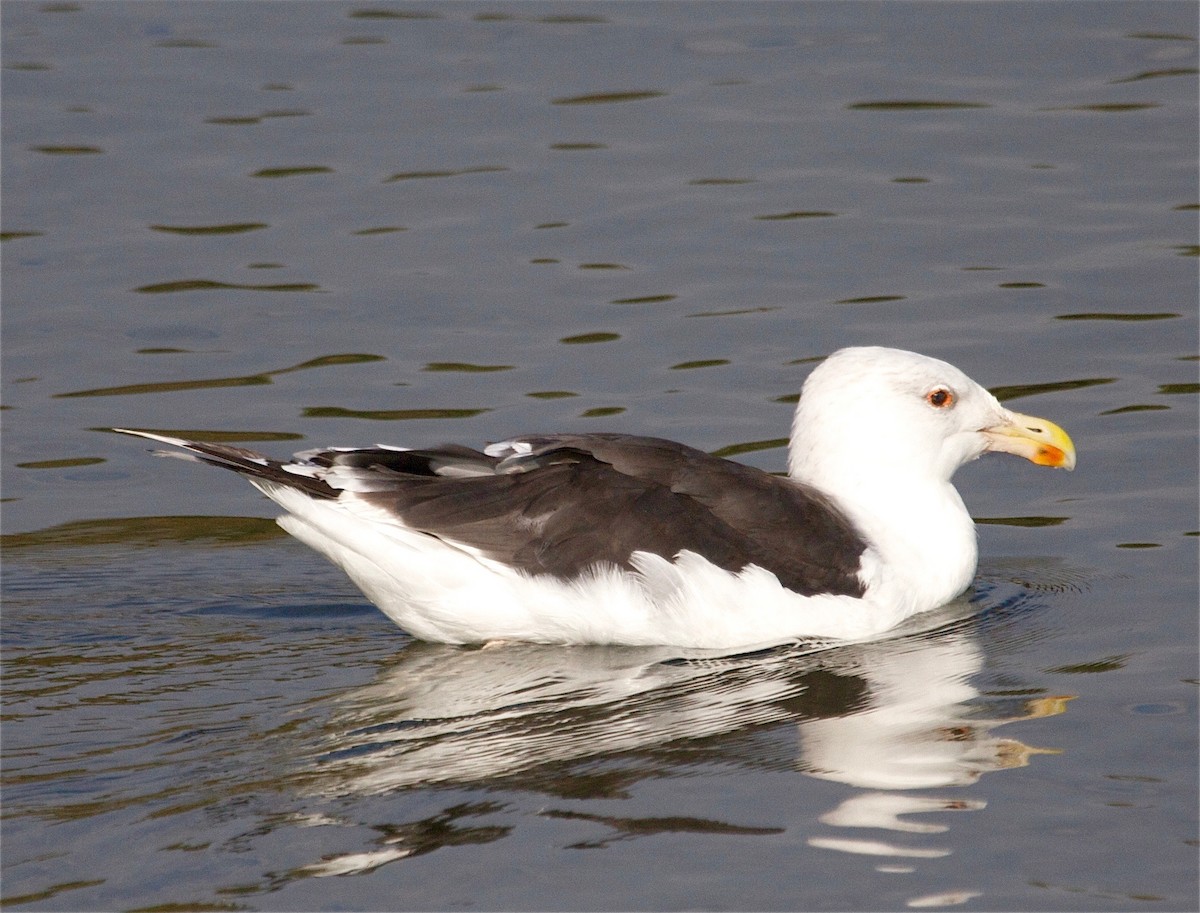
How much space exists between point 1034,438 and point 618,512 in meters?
2.31

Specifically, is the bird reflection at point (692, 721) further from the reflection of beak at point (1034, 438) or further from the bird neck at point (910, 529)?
the reflection of beak at point (1034, 438)

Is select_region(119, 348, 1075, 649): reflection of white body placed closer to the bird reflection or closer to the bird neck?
the bird neck

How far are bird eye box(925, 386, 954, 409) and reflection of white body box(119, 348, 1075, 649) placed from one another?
763 millimetres

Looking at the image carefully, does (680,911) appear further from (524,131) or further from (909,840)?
(524,131)

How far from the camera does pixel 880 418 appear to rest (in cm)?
892

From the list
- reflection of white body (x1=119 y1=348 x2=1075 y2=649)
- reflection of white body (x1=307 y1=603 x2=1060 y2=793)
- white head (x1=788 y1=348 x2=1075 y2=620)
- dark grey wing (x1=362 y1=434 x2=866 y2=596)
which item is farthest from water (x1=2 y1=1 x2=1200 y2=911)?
dark grey wing (x1=362 y1=434 x2=866 y2=596)

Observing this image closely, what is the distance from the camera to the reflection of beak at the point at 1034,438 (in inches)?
363

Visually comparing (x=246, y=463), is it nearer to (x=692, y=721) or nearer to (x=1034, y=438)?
(x=692, y=721)

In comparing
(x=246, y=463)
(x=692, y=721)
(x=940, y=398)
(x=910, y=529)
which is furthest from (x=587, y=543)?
(x=940, y=398)

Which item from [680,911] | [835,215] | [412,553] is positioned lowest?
[680,911]

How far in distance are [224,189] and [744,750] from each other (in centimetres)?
893

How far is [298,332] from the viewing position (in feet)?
41.4

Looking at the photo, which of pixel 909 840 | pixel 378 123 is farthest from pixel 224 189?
pixel 909 840

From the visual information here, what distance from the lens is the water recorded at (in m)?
6.42
